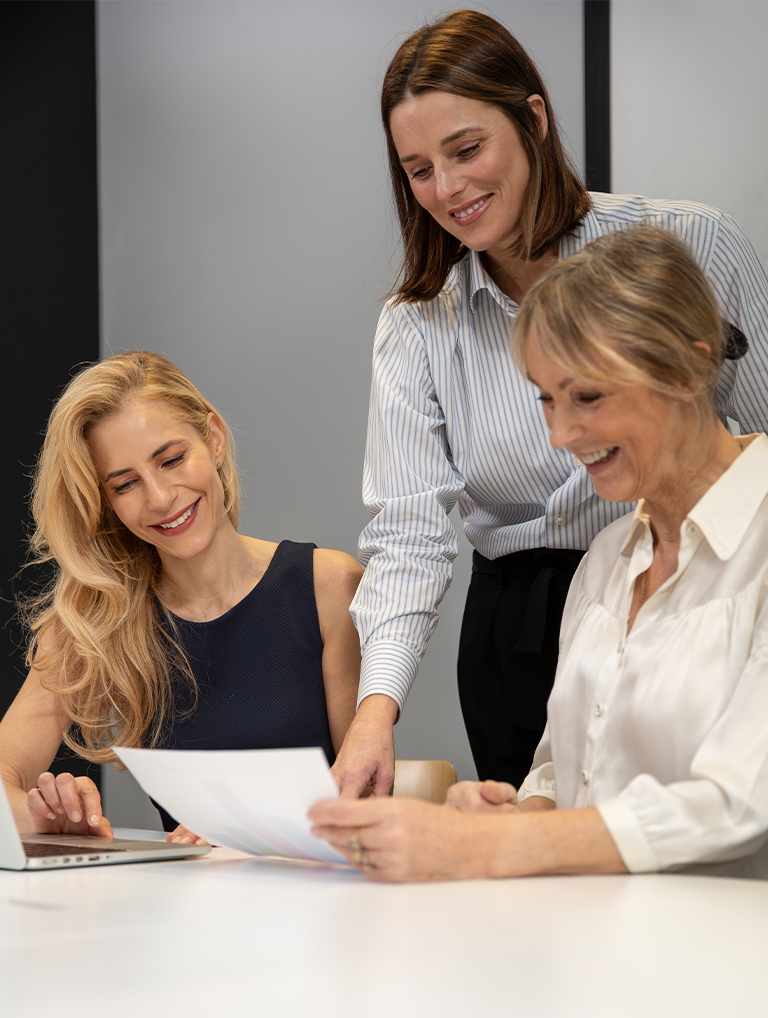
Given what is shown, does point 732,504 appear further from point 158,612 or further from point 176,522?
point 158,612

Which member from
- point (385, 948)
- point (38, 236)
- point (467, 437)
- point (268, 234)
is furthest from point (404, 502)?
point (38, 236)

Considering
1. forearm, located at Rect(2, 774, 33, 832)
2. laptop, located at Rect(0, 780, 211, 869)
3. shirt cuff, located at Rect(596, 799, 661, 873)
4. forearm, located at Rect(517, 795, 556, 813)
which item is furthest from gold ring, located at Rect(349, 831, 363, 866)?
forearm, located at Rect(2, 774, 33, 832)

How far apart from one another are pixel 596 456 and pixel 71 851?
785 mm

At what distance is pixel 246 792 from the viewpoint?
1.05 meters

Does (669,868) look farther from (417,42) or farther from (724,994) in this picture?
(417,42)

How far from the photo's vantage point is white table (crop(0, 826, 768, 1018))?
2.26 feet

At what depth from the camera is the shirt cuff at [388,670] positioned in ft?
5.35

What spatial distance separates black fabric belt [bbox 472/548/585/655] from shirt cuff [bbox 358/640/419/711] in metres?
0.23

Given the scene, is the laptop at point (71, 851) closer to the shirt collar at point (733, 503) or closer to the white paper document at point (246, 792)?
the white paper document at point (246, 792)

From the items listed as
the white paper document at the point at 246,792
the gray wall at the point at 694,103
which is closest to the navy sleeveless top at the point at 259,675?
the white paper document at the point at 246,792

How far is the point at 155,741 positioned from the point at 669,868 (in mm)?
1184

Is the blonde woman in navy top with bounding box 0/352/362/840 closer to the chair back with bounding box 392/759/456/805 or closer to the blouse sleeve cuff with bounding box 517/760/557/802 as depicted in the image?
the chair back with bounding box 392/759/456/805

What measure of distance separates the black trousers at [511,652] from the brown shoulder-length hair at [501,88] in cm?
52

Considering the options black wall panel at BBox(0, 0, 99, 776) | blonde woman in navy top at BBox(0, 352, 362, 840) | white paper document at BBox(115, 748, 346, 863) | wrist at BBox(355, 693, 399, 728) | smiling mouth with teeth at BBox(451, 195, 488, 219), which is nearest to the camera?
white paper document at BBox(115, 748, 346, 863)
